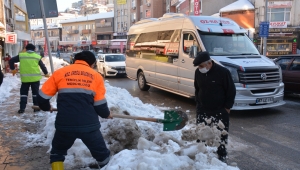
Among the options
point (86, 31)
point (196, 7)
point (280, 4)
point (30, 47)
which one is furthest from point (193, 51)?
point (86, 31)

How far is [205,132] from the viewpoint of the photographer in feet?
14.3

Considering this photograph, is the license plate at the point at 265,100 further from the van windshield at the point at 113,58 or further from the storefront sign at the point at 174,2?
the storefront sign at the point at 174,2

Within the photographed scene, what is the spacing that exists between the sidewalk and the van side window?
489 centimetres

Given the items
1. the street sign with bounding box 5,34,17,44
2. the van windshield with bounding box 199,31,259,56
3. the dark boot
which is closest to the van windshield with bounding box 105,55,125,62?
the street sign with bounding box 5,34,17,44

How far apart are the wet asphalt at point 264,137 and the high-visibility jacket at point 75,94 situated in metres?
2.10

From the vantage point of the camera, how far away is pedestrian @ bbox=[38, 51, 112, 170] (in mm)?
3357

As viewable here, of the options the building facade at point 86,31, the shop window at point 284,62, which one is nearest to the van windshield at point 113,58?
the shop window at point 284,62

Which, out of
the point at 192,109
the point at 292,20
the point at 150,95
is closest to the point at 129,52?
the point at 150,95

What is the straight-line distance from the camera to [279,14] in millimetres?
32438

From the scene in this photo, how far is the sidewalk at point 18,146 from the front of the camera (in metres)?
4.54

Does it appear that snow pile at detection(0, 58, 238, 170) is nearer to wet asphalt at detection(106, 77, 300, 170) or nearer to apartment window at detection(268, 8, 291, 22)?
wet asphalt at detection(106, 77, 300, 170)

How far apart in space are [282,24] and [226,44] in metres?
26.3

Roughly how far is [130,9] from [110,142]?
6571cm

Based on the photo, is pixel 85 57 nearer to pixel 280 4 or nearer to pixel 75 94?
pixel 75 94
